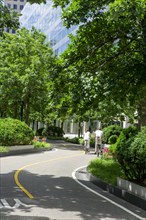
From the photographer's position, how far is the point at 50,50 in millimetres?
41125

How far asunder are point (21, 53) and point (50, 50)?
9.91 feet

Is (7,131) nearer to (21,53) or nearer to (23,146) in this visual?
(23,146)

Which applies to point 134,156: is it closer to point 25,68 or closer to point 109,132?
point 25,68

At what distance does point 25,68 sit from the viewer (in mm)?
39125

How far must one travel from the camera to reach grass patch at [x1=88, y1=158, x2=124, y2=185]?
46.9 feet

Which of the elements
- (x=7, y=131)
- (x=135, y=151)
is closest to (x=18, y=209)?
(x=135, y=151)

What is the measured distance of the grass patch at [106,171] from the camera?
14298mm

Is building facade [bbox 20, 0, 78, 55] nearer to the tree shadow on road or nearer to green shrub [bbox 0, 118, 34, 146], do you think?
green shrub [bbox 0, 118, 34, 146]

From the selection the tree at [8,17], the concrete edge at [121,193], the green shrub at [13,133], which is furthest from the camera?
the green shrub at [13,133]

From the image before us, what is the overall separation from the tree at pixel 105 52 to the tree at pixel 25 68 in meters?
20.3

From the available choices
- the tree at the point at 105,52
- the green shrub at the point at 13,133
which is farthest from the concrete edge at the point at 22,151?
the tree at the point at 105,52

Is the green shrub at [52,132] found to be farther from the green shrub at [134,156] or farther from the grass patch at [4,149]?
the green shrub at [134,156]

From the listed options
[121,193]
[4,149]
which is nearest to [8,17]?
[121,193]

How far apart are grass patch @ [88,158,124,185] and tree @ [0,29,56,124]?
1918cm
